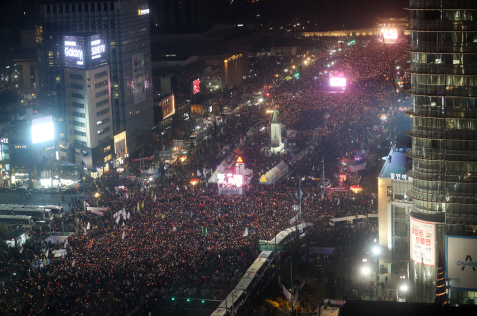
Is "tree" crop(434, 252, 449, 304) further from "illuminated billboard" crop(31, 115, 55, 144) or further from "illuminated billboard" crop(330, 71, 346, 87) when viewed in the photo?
"illuminated billboard" crop(330, 71, 346, 87)

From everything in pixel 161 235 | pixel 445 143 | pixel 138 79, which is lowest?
pixel 161 235

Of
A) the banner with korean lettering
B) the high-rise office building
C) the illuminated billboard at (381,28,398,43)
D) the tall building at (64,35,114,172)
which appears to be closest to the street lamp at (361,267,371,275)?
the banner with korean lettering

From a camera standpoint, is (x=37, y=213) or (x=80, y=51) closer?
(x=37, y=213)

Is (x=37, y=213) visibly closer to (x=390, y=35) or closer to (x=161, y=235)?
(x=161, y=235)

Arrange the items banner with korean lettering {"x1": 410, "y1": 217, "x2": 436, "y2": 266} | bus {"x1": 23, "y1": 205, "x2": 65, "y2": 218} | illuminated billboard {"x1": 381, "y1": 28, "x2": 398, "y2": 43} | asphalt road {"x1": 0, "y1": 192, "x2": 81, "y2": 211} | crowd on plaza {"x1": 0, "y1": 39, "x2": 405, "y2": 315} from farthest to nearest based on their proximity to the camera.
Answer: illuminated billboard {"x1": 381, "y1": 28, "x2": 398, "y2": 43} → asphalt road {"x1": 0, "y1": 192, "x2": 81, "y2": 211} → bus {"x1": 23, "y1": 205, "x2": 65, "y2": 218} → crowd on plaza {"x1": 0, "y1": 39, "x2": 405, "y2": 315} → banner with korean lettering {"x1": 410, "y1": 217, "x2": 436, "y2": 266}

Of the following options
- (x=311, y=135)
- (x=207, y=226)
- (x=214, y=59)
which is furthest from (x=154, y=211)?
(x=214, y=59)

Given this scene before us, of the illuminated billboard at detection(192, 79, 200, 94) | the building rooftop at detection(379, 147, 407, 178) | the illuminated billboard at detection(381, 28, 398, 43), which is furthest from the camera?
the illuminated billboard at detection(381, 28, 398, 43)

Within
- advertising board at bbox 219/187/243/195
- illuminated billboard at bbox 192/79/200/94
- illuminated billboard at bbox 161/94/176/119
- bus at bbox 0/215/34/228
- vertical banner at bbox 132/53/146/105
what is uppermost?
vertical banner at bbox 132/53/146/105

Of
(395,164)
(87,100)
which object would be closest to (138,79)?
(87,100)
